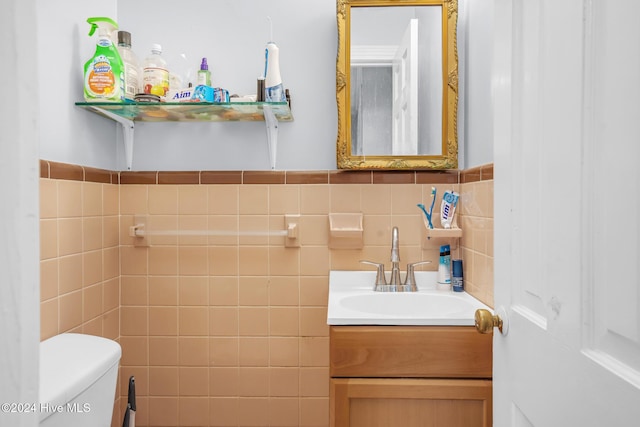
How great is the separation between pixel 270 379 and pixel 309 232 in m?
0.62

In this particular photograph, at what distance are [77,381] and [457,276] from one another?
1260 millimetres

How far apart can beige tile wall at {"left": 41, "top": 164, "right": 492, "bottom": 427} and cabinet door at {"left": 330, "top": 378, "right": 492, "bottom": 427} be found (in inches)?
20.0

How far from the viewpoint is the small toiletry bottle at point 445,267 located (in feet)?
5.36

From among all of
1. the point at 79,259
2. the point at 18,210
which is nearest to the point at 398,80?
the point at 79,259

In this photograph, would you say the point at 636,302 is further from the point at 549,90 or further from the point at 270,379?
the point at 270,379

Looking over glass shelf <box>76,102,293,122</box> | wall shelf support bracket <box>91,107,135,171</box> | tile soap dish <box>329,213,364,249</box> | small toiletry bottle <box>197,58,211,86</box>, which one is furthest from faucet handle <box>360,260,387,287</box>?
wall shelf support bracket <box>91,107,135,171</box>

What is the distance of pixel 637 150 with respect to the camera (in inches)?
17.3

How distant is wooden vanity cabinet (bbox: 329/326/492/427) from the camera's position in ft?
3.99

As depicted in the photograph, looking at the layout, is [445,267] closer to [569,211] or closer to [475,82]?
[475,82]

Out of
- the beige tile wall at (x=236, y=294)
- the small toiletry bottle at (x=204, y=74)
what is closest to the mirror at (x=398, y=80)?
the beige tile wall at (x=236, y=294)

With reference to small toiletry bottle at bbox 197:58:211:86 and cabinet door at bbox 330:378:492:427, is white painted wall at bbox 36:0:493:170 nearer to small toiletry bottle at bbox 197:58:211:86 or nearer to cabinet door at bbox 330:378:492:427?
small toiletry bottle at bbox 197:58:211:86

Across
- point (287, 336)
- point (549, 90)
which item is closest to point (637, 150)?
point (549, 90)

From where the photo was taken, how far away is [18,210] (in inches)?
13.5

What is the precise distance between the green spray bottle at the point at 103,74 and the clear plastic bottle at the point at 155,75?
0.38 feet
